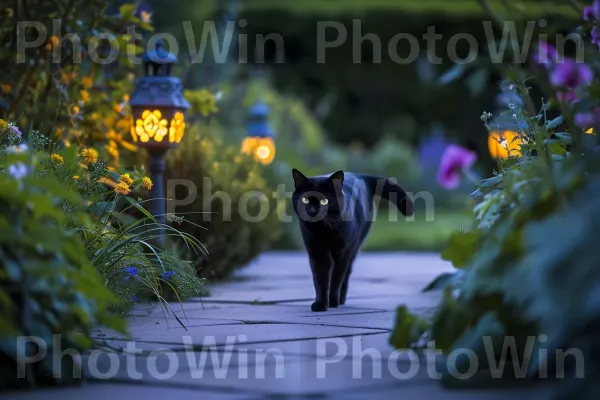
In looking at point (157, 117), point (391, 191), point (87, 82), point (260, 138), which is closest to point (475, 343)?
point (391, 191)

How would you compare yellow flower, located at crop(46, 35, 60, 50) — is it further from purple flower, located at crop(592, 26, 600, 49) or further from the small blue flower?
purple flower, located at crop(592, 26, 600, 49)

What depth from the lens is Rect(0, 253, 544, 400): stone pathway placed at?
265 cm

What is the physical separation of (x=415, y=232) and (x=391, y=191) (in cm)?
791

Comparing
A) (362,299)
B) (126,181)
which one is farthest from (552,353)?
→ (362,299)

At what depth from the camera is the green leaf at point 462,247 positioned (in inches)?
121

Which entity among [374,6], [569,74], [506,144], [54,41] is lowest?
[506,144]

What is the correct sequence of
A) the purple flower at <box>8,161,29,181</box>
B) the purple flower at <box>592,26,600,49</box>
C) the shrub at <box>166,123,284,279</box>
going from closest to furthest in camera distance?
the purple flower at <box>8,161,29,181</box> → the purple flower at <box>592,26,600,49</box> → the shrub at <box>166,123,284,279</box>

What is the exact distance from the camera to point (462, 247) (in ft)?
10.1

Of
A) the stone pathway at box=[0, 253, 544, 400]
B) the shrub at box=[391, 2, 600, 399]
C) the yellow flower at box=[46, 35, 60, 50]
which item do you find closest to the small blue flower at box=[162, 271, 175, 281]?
the stone pathway at box=[0, 253, 544, 400]

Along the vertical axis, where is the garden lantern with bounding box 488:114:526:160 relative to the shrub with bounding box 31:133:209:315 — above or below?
above

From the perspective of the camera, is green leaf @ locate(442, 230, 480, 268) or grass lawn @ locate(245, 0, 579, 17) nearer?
green leaf @ locate(442, 230, 480, 268)

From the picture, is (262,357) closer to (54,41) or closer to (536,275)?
(536,275)

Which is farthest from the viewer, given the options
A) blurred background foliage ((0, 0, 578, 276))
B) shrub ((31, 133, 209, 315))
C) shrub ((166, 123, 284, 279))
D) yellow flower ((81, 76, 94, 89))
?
blurred background foliage ((0, 0, 578, 276))

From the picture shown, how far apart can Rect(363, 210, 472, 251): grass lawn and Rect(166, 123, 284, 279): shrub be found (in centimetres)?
223
